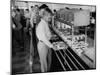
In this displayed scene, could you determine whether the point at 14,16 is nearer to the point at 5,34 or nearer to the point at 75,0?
the point at 5,34

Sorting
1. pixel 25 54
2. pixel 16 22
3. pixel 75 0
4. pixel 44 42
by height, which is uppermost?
pixel 75 0

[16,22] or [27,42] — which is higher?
[16,22]

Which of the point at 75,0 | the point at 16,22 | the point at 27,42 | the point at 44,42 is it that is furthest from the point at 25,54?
the point at 75,0

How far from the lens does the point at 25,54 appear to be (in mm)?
2055

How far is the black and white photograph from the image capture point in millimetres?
2029

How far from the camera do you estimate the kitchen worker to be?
2.09 meters

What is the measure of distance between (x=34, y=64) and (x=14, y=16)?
644mm

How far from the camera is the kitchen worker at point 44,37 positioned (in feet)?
6.86

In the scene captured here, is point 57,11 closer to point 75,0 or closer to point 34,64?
point 75,0

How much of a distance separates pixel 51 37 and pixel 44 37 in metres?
0.09

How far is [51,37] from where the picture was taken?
213 cm

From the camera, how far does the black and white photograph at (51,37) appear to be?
6.66 feet

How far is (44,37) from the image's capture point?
2107 millimetres

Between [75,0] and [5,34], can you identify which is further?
[75,0]
